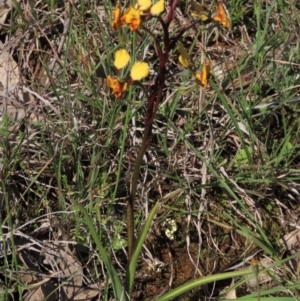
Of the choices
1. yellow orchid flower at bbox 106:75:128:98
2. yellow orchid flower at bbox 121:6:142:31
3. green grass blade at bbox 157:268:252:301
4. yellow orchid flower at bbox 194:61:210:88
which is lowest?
green grass blade at bbox 157:268:252:301

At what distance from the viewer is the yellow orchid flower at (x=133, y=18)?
1.08m

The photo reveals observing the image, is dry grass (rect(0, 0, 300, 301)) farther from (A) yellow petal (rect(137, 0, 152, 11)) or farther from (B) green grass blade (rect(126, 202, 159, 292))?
(A) yellow petal (rect(137, 0, 152, 11))

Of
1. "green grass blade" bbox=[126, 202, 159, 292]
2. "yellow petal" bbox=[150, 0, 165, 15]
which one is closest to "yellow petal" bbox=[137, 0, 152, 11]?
"yellow petal" bbox=[150, 0, 165, 15]

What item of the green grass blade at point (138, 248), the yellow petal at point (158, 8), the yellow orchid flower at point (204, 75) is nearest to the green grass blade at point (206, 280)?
the green grass blade at point (138, 248)

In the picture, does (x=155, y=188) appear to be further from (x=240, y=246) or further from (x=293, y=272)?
(x=293, y=272)

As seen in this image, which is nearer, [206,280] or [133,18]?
[133,18]

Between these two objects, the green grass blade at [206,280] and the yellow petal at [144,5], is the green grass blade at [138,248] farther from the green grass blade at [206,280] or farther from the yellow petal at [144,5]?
the yellow petal at [144,5]

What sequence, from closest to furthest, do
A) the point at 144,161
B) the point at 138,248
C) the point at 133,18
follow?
the point at 133,18, the point at 138,248, the point at 144,161

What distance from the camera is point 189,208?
182 cm

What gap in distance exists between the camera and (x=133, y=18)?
3.56 ft

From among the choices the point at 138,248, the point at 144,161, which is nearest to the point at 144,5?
the point at 138,248

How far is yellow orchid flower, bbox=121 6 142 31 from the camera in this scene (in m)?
1.08

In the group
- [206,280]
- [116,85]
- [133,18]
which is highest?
[133,18]

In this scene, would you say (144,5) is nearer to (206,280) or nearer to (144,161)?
(206,280)
